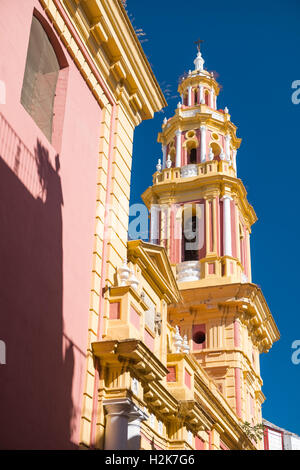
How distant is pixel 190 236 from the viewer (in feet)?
98.0

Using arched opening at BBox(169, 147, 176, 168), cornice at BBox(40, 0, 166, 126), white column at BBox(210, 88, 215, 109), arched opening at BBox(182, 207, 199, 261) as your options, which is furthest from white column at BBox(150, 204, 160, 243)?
cornice at BBox(40, 0, 166, 126)

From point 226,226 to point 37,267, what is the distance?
20.3 meters

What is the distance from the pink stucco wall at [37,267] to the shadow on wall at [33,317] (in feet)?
0.04

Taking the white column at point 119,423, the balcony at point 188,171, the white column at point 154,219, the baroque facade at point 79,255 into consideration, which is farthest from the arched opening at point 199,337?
the white column at point 119,423

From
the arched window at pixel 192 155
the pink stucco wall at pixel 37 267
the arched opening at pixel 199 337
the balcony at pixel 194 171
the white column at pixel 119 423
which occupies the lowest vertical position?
the white column at pixel 119 423

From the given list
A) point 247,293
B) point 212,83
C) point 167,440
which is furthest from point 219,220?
point 167,440

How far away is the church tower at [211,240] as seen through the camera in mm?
26297

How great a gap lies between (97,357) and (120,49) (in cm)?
556

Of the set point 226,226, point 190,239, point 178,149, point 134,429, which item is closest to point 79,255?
point 134,429

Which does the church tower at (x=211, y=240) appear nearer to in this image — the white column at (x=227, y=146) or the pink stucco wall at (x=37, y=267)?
the white column at (x=227, y=146)

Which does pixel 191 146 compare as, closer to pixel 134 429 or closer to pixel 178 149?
pixel 178 149

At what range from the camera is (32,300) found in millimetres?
8695

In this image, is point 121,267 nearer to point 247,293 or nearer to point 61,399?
point 61,399

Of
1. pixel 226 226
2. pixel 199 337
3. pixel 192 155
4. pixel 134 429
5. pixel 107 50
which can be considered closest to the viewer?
pixel 134 429
